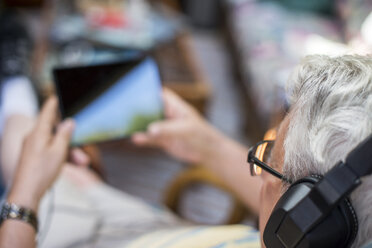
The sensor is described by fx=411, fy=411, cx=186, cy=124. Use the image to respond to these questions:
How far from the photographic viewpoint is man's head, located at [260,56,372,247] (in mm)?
451

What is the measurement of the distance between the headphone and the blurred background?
43.7 inches

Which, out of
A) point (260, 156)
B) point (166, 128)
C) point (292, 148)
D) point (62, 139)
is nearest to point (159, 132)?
point (166, 128)

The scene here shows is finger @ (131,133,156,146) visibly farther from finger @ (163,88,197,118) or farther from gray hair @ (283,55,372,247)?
gray hair @ (283,55,372,247)

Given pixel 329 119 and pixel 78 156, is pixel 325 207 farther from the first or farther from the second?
pixel 78 156

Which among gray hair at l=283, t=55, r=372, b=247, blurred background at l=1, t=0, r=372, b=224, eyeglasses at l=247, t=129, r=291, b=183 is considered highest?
gray hair at l=283, t=55, r=372, b=247

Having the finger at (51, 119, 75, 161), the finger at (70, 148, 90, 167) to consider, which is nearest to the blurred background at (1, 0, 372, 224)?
the finger at (70, 148, 90, 167)

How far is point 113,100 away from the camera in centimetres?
99

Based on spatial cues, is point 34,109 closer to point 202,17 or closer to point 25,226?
point 25,226

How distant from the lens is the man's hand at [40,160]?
0.76 meters

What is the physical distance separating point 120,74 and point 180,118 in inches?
7.4

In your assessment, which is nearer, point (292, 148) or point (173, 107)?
point (292, 148)

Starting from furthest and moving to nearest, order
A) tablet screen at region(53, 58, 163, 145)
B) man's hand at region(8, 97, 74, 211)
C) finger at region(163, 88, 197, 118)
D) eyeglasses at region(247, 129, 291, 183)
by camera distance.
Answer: finger at region(163, 88, 197, 118) → tablet screen at region(53, 58, 163, 145) → man's hand at region(8, 97, 74, 211) → eyeglasses at region(247, 129, 291, 183)

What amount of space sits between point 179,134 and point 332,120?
60 centimetres

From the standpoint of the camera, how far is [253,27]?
238cm
